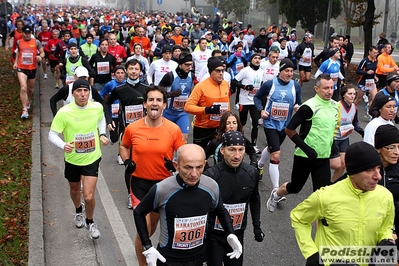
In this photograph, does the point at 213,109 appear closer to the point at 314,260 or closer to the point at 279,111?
the point at 279,111

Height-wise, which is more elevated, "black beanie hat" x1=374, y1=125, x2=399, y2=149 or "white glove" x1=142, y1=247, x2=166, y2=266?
"black beanie hat" x1=374, y1=125, x2=399, y2=149

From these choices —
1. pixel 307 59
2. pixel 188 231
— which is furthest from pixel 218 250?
pixel 307 59

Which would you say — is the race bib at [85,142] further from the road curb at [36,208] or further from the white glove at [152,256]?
the white glove at [152,256]

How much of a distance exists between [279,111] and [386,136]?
3202 millimetres

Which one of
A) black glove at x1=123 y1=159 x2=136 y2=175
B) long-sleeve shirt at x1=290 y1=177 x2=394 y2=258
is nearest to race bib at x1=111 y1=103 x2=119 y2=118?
black glove at x1=123 y1=159 x2=136 y2=175

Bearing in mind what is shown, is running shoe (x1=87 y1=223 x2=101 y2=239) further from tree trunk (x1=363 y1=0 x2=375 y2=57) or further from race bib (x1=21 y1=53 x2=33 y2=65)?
tree trunk (x1=363 y1=0 x2=375 y2=57)

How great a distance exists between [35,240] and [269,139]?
344 cm

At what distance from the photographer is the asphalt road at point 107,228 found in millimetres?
5713

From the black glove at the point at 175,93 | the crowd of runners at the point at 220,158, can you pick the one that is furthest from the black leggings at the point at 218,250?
the black glove at the point at 175,93

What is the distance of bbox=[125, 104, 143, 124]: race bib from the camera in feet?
24.8

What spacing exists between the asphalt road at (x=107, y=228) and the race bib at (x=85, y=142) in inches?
41.8

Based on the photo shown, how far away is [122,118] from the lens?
25.5 feet

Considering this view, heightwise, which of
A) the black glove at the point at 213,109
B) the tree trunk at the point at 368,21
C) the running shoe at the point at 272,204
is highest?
the tree trunk at the point at 368,21

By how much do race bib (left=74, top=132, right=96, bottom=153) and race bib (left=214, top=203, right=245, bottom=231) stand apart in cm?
235
